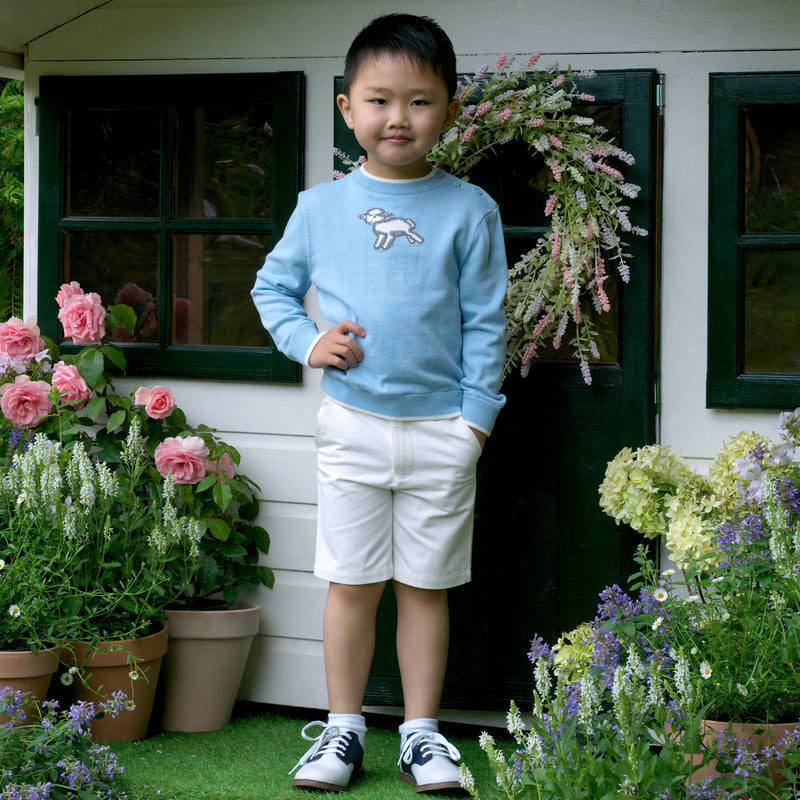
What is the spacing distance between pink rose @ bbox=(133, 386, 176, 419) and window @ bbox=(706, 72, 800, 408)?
1582mm

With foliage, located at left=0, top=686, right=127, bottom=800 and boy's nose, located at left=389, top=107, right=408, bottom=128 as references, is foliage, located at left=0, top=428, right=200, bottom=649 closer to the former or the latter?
foliage, located at left=0, top=686, right=127, bottom=800

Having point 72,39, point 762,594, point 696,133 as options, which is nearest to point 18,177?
point 72,39

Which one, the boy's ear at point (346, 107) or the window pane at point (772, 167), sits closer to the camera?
the boy's ear at point (346, 107)

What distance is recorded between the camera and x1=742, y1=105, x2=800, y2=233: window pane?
3047mm

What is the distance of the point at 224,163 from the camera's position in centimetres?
346

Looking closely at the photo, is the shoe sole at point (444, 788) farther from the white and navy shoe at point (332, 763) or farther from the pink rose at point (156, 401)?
the pink rose at point (156, 401)

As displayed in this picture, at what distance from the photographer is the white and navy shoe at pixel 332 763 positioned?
2646mm

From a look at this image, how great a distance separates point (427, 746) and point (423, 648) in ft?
0.77

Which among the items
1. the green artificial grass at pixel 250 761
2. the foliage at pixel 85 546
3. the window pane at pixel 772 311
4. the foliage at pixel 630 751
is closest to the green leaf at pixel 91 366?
the foliage at pixel 85 546

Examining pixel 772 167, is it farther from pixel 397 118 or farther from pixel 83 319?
pixel 83 319

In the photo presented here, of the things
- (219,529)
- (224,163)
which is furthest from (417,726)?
(224,163)

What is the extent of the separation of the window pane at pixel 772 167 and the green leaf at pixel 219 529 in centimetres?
171

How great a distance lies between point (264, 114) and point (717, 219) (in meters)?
1.39

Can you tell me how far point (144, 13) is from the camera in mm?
3498
